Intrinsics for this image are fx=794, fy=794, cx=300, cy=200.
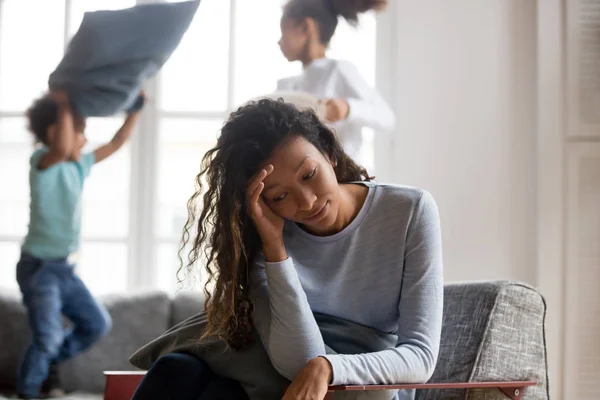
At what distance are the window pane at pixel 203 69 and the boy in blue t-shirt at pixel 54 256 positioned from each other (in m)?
0.49

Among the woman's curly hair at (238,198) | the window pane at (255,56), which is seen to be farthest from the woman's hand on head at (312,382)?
the window pane at (255,56)

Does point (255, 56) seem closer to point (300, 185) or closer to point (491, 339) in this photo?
point (300, 185)

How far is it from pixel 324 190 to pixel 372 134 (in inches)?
66.8

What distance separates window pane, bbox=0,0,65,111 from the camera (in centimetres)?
338

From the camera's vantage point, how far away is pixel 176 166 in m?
3.36

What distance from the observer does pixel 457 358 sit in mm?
1802

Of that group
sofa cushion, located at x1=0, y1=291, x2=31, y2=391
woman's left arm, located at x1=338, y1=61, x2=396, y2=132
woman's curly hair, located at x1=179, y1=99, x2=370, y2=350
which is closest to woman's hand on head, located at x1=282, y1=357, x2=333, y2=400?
woman's curly hair, located at x1=179, y1=99, x2=370, y2=350

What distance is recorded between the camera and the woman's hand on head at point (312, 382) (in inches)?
57.7

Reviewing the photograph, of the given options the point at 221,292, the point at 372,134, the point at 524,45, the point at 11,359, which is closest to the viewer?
the point at 221,292

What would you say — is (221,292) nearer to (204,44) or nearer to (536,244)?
(536,244)

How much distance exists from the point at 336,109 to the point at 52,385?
1397mm

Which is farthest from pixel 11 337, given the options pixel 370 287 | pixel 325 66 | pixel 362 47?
pixel 362 47

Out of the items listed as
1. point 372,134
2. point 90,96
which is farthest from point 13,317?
point 372,134

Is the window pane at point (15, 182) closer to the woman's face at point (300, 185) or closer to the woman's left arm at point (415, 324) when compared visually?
the woman's face at point (300, 185)
